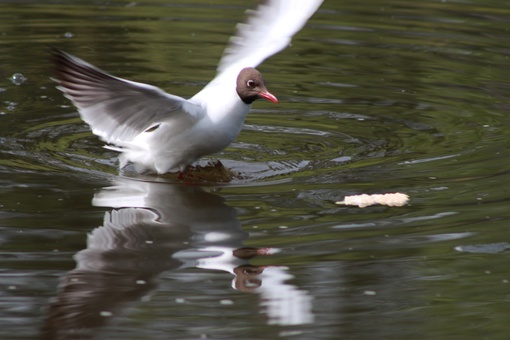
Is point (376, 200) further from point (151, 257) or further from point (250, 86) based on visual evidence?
point (151, 257)

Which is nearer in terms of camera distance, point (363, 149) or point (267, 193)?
point (267, 193)

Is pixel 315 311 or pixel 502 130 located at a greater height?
pixel 502 130

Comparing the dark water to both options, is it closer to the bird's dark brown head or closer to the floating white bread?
the floating white bread

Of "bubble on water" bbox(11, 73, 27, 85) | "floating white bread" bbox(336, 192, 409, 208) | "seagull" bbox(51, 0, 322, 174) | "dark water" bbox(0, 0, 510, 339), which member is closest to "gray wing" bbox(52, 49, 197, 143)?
"seagull" bbox(51, 0, 322, 174)

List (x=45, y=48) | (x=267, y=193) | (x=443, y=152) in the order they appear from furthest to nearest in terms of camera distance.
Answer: (x=45, y=48)
(x=443, y=152)
(x=267, y=193)

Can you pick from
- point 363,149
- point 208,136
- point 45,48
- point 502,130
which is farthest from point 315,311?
point 45,48

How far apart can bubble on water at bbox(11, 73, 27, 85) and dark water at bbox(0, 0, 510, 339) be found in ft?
0.15

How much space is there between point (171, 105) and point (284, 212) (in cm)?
93

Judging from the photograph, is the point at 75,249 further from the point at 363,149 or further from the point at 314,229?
the point at 363,149

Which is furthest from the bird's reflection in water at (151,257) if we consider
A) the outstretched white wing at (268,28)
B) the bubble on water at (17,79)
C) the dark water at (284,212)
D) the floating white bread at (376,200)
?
the bubble on water at (17,79)

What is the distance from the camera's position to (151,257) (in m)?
4.98

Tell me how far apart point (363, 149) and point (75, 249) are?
8.98 ft

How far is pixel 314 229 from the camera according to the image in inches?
214

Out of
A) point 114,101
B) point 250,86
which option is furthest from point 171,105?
point 250,86
